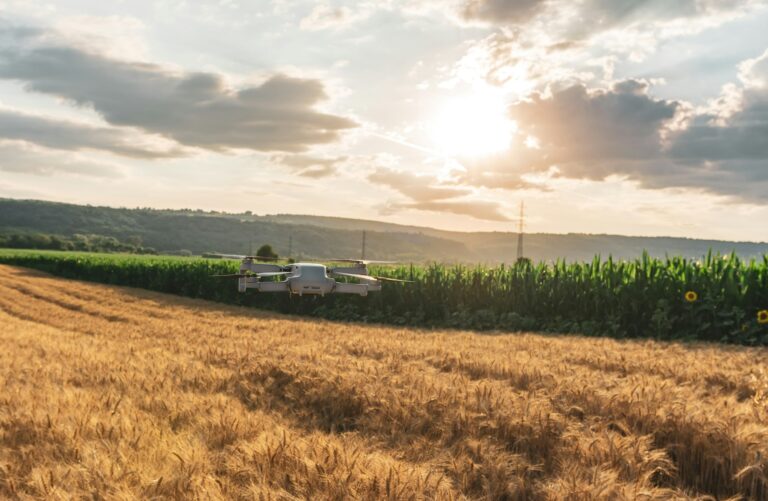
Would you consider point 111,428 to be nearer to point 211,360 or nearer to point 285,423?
point 285,423

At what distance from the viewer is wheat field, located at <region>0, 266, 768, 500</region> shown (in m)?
3.98

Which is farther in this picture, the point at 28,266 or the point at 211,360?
the point at 28,266

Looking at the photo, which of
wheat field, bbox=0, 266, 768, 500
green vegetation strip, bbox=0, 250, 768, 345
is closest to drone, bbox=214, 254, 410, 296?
wheat field, bbox=0, 266, 768, 500

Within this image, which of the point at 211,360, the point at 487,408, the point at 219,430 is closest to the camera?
the point at 219,430

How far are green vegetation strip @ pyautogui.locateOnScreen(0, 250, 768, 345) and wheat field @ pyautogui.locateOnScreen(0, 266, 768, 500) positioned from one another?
9010 millimetres

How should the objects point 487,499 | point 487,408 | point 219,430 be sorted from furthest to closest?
point 487,408, point 219,430, point 487,499

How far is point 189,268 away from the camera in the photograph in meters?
42.8

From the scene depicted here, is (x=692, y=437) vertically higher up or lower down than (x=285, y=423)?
higher up

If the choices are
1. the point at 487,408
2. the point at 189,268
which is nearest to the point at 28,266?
the point at 189,268

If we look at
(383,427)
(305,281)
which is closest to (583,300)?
(305,281)

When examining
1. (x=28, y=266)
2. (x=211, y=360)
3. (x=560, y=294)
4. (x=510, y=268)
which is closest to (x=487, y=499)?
(x=211, y=360)

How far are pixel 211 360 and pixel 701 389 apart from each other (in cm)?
644

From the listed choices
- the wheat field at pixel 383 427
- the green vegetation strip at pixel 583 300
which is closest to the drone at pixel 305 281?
the wheat field at pixel 383 427

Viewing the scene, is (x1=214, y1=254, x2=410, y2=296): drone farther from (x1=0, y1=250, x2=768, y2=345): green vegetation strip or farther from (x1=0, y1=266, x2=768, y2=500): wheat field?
(x1=0, y1=250, x2=768, y2=345): green vegetation strip
